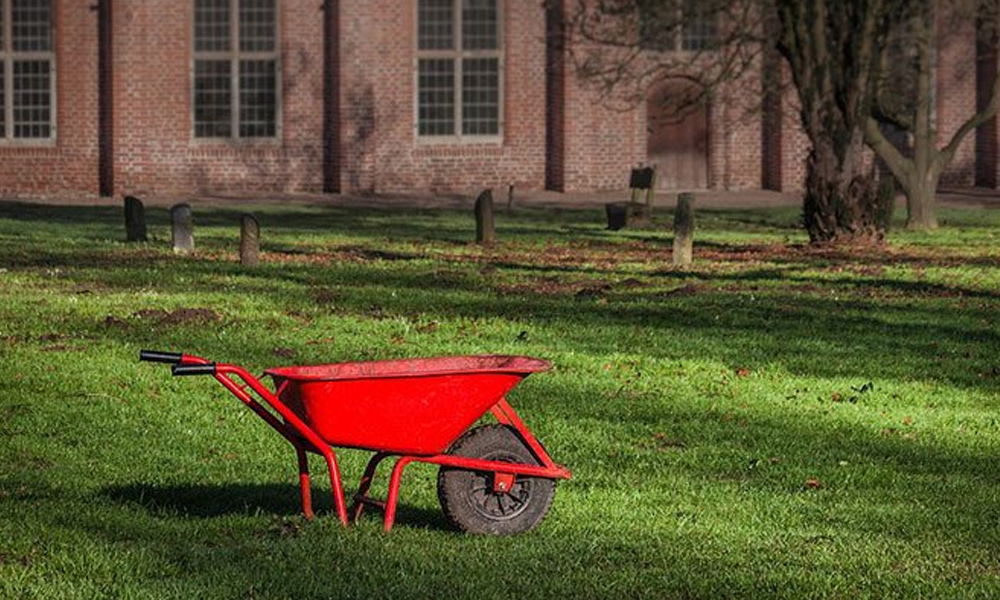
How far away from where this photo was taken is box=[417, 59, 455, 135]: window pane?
48312 millimetres

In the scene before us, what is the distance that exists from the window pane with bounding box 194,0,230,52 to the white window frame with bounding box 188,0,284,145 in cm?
7

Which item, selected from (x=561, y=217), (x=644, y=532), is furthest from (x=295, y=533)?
(x=561, y=217)

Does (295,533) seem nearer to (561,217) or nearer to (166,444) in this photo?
(166,444)

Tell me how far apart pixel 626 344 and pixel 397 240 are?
14.0m

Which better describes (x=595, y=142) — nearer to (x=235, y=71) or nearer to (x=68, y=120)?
(x=235, y=71)

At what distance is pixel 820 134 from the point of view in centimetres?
2825

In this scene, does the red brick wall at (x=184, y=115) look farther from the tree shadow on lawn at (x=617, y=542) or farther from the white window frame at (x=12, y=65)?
the tree shadow on lawn at (x=617, y=542)

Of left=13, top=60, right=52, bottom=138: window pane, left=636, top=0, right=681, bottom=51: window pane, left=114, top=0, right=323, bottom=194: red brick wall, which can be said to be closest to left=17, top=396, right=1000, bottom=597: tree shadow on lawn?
left=636, top=0, right=681, bottom=51: window pane

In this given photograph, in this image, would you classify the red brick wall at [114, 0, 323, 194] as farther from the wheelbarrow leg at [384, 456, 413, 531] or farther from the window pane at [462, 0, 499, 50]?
the wheelbarrow leg at [384, 456, 413, 531]

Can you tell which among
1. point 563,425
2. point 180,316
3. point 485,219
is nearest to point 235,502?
point 563,425

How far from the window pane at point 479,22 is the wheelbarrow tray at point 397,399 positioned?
40.5 meters

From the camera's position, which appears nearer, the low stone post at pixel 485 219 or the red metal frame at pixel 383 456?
the red metal frame at pixel 383 456

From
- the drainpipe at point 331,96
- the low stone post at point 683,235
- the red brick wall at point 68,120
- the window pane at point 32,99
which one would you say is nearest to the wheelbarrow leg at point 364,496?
the low stone post at point 683,235

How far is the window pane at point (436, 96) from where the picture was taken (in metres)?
48.3
